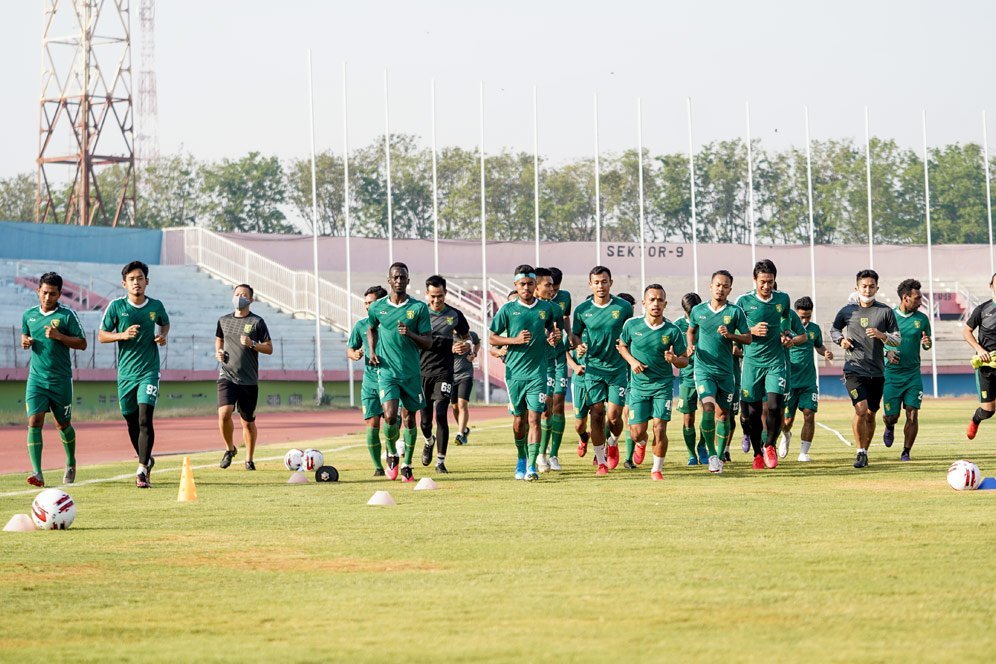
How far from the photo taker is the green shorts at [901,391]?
19125 mm

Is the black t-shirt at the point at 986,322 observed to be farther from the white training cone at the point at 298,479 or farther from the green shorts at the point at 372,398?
the white training cone at the point at 298,479

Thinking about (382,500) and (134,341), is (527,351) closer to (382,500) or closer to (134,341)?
(382,500)

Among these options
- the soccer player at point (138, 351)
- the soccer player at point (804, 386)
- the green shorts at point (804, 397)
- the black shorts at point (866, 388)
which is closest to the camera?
the soccer player at point (138, 351)

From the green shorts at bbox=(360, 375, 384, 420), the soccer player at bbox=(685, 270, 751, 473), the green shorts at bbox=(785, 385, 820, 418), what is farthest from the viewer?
the green shorts at bbox=(785, 385, 820, 418)

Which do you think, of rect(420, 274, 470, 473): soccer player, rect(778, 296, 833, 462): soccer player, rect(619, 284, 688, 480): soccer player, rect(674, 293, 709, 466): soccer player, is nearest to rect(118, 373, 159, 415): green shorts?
rect(420, 274, 470, 473): soccer player

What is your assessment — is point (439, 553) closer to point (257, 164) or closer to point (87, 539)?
point (87, 539)

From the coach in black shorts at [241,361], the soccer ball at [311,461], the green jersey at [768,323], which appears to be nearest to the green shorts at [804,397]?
the green jersey at [768,323]

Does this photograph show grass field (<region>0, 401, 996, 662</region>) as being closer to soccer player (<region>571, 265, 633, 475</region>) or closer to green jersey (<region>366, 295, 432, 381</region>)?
green jersey (<region>366, 295, 432, 381</region>)

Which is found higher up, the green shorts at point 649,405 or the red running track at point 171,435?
the green shorts at point 649,405

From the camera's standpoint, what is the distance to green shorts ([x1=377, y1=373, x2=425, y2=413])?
16.5 metres

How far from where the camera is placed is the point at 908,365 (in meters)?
19.3

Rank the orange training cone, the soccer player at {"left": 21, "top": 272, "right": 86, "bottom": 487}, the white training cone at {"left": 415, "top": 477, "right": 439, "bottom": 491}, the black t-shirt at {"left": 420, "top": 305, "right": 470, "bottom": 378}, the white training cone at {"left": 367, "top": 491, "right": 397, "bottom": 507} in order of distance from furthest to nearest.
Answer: the black t-shirt at {"left": 420, "top": 305, "right": 470, "bottom": 378} < the soccer player at {"left": 21, "top": 272, "right": 86, "bottom": 487} < the white training cone at {"left": 415, "top": 477, "right": 439, "bottom": 491} < the orange training cone < the white training cone at {"left": 367, "top": 491, "right": 397, "bottom": 507}

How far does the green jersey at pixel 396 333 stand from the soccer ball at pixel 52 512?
205 inches

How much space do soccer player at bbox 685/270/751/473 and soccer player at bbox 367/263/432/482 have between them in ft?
10.1
